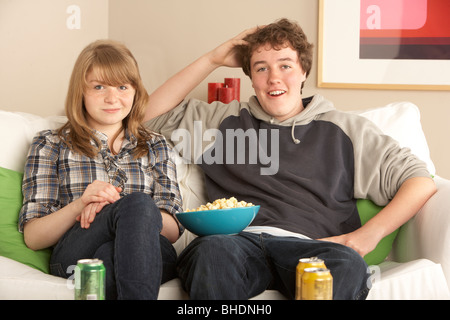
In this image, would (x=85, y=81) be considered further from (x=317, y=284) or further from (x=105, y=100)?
(x=317, y=284)

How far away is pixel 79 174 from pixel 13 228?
0.25 meters

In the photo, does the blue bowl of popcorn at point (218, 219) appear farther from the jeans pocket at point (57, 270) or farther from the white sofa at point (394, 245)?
the jeans pocket at point (57, 270)

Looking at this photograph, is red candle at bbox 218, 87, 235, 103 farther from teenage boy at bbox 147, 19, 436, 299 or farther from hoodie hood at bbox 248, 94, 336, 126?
hoodie hood at bbox 248, 94, 336, 126

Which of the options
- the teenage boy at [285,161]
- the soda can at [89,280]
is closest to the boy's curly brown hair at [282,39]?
the teenage boy at [285,161]

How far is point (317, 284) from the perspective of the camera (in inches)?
46.9

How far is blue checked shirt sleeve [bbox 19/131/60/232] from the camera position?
1711 mm

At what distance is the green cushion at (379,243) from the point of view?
1.91 metres

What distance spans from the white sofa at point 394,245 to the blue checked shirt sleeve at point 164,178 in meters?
0.20

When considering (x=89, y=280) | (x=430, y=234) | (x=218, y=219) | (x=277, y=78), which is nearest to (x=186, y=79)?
(x=277, y=78)

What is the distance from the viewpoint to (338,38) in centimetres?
281
